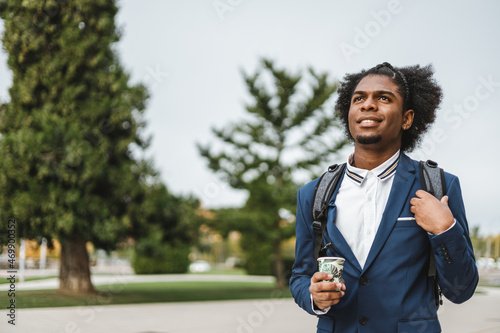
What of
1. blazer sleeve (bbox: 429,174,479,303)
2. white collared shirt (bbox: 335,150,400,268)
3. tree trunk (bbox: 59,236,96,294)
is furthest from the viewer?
tree trunk (bbox: 59,236,96,294)

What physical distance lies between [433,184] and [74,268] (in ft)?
51.7

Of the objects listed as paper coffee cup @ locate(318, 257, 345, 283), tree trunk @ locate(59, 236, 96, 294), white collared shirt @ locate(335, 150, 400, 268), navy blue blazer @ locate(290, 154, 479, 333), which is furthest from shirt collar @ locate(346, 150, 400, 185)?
tree trunk @ locate(59, 236, 96, 294)

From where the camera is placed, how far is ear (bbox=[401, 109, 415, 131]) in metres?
2.39

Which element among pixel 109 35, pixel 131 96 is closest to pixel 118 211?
pixel 131 96

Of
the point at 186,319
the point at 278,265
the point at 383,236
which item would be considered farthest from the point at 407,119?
the point at 278,265

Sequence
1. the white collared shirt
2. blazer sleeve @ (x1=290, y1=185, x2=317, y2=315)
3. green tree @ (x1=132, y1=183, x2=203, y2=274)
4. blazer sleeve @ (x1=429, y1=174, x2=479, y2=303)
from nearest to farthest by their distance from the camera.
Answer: blazer sleeve @ (x1=429, y1=174, x2=479, y2=303)
the white collared shirt
blazer sleeve @ (x1=290, y1=185, x2=317, y2=315)
green tree @ (x1=132, y1=183, x2=203, y2=274)

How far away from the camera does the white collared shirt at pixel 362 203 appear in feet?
7.16

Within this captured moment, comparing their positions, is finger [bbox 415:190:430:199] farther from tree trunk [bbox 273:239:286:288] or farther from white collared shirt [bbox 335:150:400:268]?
tree trunk [bbox 273:239:286:288]

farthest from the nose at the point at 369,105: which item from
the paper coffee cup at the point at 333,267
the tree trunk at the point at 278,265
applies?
the tree trunk at the point at 278,265

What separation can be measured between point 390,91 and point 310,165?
20445 mm

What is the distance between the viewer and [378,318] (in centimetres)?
207

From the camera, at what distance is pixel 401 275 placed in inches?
80.9

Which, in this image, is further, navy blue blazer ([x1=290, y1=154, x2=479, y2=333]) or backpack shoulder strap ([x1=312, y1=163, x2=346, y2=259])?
backpack shoulder strap ([x1=312, y1=163, x2=346, y2=259])

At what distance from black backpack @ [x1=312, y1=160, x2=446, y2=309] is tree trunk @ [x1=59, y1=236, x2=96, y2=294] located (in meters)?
14.9
